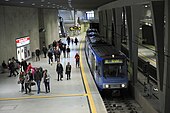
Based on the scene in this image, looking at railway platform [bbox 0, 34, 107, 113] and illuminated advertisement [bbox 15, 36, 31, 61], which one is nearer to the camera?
railway platform [bbox 0, 34, 107, 113]

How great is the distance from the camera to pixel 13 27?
96.2ft

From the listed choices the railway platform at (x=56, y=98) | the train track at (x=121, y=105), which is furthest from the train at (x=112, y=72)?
the train track at (x=121, y=105)

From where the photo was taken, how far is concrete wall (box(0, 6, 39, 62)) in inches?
1040

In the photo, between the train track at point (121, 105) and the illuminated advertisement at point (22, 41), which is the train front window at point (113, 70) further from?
the illuminated advertisement at point (22, 41)

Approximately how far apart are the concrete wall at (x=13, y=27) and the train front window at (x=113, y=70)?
9.96m

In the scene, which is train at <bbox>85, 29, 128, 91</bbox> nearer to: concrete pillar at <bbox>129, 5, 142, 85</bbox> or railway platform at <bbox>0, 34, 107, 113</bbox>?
railway platform at <bbox>0, 34, 107, 113</bbox>

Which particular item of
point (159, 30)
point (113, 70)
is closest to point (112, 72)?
point (113, 70)

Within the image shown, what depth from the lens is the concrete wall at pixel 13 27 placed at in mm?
26422

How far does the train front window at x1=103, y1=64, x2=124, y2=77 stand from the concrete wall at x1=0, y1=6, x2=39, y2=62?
9964 millimetres

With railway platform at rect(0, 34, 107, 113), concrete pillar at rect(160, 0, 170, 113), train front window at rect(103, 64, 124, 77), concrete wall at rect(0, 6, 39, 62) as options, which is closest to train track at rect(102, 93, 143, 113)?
railway platform at rect(0, 34, 107, 113)

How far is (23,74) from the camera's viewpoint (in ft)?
61.4

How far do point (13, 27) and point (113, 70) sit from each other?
13.0m

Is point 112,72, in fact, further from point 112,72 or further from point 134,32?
point 134,32

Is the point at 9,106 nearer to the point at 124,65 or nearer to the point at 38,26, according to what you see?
the point at 124,65
